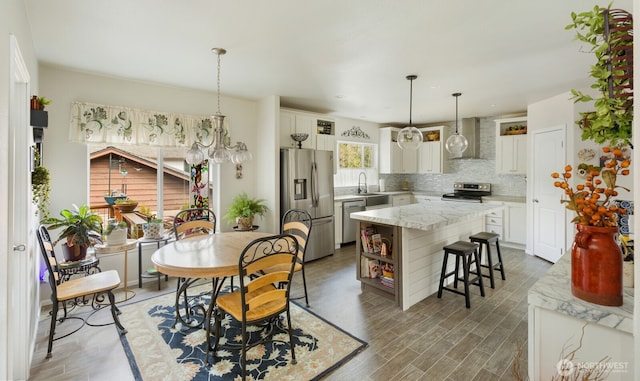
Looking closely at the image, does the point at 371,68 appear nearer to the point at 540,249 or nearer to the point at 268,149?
the point at 268,149

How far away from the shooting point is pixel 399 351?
234 cm

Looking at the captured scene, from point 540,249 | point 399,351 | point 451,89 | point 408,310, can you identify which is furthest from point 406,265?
point 540,249

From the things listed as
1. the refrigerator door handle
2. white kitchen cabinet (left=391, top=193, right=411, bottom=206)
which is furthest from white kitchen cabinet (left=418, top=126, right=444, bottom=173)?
the refrigerator door handle

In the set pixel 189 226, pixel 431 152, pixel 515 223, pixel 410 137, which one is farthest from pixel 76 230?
pixel 515 223

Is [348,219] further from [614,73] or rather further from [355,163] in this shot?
[614,73]

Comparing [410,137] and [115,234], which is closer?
[115,234]

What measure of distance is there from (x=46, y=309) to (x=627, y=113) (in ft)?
15.2

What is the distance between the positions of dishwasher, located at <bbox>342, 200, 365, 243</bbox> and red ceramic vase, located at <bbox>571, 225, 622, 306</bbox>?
4.43m

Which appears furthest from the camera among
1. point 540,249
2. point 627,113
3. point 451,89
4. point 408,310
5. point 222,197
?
point 540,249

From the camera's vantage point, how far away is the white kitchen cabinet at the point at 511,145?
5.34 m

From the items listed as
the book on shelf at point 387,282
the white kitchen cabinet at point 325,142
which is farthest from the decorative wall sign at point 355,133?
the book on shelf at point 387,282

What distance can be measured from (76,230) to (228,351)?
1.92 metres

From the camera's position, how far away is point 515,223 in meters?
5.35

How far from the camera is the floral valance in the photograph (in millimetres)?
3346
